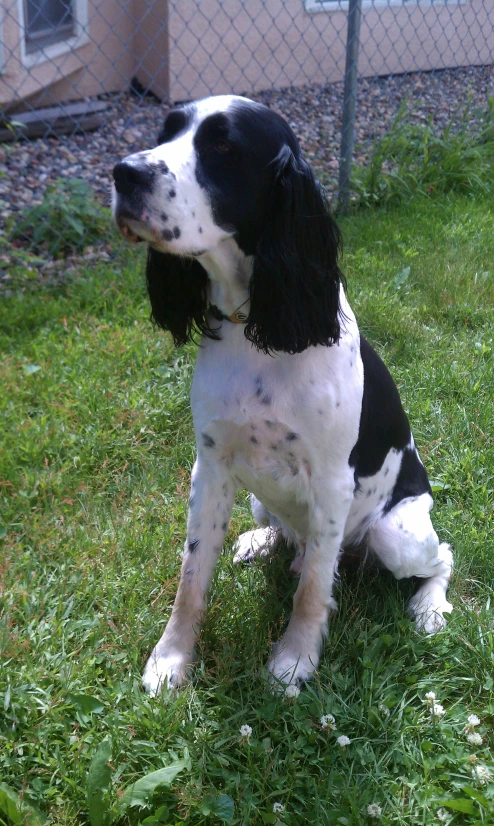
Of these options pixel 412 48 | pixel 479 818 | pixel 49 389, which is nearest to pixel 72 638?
pixel 479 818

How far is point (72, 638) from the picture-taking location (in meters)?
2.36

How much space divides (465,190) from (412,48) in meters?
3.79

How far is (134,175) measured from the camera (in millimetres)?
1780

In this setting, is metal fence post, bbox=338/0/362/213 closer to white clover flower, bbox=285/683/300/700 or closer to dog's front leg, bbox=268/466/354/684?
dog's front leg, bbox=268/466/354/684

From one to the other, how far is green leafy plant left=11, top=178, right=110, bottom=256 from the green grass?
3.24ft

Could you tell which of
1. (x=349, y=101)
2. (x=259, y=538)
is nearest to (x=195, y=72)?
(x=349, y=101)

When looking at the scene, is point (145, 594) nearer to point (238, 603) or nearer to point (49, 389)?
point (238, 603)

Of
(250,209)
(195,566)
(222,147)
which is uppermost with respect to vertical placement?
(222,147)

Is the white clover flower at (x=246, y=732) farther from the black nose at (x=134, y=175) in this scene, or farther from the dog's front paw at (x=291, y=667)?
the black nose at (x=134, y=175)

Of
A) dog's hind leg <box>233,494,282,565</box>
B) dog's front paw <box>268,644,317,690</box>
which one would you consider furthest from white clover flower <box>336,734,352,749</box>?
dog's hind leg <box>233,494,282,565</box>

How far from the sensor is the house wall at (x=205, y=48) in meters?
6.82

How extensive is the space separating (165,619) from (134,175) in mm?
1354

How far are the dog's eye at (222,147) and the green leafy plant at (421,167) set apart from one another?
144 inches

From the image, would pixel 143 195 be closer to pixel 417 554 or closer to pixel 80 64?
pixel 417 554
